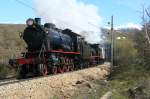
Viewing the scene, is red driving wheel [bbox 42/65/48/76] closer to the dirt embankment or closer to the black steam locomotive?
the black steam locomotive

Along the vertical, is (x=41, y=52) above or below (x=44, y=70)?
above

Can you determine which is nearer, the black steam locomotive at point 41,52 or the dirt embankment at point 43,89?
the dirt embankment at point 43,89

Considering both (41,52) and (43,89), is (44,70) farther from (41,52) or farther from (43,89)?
(43,89)

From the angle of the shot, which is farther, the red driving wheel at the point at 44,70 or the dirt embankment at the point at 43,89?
the red driving wheel at the point at 44,70

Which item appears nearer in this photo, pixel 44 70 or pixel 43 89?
pixel 43 89

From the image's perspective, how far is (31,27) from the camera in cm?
3262

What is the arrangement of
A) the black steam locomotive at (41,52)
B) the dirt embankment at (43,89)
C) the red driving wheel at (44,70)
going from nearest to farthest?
the dirt embankment at (43,89) < the red driving wheel at (44,70) < the black steam locomotive at (41,52)

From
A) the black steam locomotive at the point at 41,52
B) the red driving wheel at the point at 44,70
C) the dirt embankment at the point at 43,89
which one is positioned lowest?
the dirt embankment at the point at 43,89

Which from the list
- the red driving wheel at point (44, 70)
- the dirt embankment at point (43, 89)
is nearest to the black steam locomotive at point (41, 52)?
the red driving wheel at point (44, 70)

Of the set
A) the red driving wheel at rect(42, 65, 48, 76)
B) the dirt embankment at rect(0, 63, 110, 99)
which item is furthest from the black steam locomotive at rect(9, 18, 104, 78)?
the dirt embankment at rect(0, 63, 110, 99)

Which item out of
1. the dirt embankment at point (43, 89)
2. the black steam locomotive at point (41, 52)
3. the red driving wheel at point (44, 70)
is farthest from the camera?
the black steam locomotive at point (41, 52)

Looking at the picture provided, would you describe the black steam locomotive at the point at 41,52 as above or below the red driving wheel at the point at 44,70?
above

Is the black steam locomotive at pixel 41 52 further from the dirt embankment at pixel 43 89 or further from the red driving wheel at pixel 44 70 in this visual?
the dirt embankment at pixel 43 89

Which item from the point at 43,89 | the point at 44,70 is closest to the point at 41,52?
the point at 44,70
